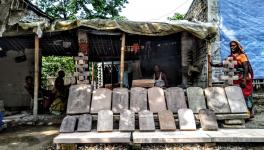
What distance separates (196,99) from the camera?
5805mm

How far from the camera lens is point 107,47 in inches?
400

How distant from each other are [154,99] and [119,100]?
75cm

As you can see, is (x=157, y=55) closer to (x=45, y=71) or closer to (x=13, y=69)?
(x=13, y=69)

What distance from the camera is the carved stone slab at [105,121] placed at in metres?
5.09

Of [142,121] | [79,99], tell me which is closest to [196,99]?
[142,121]

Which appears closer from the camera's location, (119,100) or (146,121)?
(146,121)

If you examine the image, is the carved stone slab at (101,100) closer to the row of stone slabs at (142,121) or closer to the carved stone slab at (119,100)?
the carved stone slab at (119,100)

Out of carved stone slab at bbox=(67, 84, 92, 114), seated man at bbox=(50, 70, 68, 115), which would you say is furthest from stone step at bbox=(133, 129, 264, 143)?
seated man at bbox=(50, 70, 68, 115)

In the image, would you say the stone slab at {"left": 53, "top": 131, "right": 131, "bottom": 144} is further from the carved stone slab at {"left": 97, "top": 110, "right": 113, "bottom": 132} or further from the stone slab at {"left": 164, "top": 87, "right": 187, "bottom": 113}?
the stone slab at {"left": 164, "top": 87, "right": 187, "bottom": 113}

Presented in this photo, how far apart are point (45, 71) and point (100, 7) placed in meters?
6.07

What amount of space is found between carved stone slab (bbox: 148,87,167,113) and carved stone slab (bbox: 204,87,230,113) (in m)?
0.96

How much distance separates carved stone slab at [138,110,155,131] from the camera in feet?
16.6

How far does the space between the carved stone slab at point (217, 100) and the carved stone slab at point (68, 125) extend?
2.78 m

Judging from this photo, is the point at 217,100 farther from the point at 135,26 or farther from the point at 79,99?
the point at 79,99
